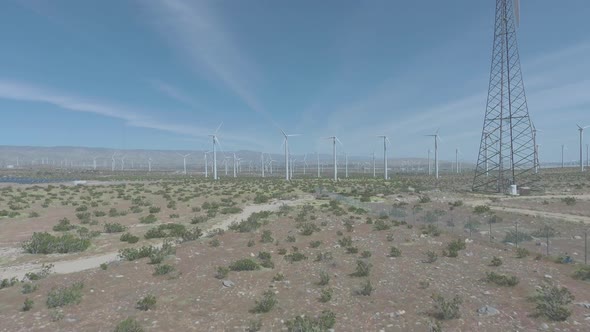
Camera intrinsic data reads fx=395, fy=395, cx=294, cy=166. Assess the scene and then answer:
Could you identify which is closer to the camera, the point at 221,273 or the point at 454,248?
the point at 221,273

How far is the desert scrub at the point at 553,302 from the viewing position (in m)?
11.7

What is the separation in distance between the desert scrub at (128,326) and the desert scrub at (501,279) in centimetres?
1281

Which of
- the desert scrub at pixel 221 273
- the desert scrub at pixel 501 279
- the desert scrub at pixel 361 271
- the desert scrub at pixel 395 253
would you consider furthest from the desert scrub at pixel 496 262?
the desert scrub at pixel 221 273

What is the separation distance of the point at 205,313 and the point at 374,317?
547 cm

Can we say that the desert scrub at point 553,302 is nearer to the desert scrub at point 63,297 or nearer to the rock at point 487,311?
the rock at point 487,311

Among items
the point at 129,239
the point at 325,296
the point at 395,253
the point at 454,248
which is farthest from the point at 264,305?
the point at 129,239

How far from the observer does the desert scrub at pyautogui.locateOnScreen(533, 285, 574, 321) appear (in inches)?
462

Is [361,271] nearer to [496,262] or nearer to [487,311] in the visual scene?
[487,311]

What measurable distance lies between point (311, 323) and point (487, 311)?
5693 millimetres

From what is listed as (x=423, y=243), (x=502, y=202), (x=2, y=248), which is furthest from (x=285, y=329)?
(x=502, y=202)

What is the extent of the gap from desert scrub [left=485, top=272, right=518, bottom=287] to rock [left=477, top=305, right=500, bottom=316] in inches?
113

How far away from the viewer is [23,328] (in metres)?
11.6

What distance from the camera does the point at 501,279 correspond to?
1521cm

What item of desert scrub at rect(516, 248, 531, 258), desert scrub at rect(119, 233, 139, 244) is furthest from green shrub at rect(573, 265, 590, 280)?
desert scrub at rect(119, 233, 139, 244)
